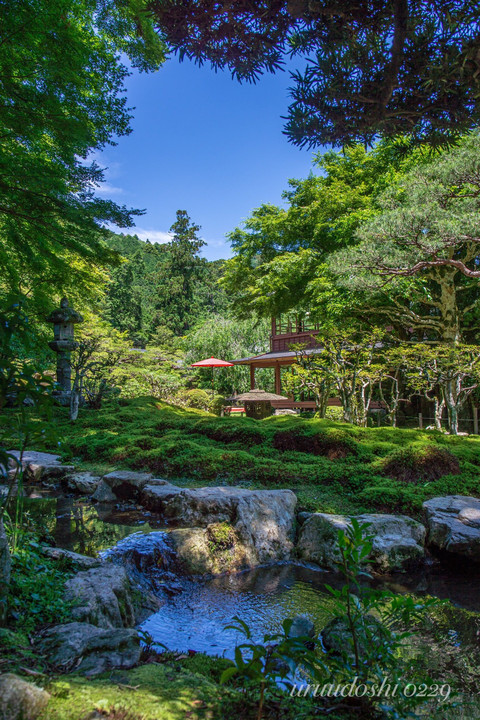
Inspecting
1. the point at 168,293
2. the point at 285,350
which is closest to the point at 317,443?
the point at 285,350

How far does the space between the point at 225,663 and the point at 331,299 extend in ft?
37.1

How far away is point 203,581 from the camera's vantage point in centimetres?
385

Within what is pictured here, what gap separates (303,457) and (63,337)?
738cm

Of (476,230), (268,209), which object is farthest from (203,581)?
(268,209)

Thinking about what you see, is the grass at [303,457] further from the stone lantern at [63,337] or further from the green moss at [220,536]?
the stone lantern at [63,337]

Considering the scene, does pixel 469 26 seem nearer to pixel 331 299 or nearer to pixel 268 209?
pixel 331 299

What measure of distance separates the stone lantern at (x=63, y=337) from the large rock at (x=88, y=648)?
9.62 meters

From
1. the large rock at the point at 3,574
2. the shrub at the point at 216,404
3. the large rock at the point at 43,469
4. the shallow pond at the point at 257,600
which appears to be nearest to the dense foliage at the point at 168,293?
the shrub at the point at 216,404

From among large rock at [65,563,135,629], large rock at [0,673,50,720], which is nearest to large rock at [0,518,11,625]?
large rock at [65,563,135,629]

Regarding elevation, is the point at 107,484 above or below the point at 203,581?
above

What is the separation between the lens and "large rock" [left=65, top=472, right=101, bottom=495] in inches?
242

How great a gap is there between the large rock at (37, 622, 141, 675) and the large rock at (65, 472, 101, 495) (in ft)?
14.9

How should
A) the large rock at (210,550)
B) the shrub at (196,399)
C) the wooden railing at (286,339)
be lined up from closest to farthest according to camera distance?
the large rock at (210,550)
the shrub at (196,399)
the wooden railing at (286,339)

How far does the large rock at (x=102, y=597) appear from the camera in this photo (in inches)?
88.4
